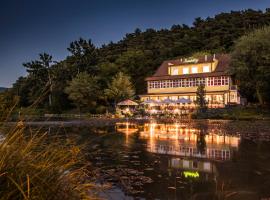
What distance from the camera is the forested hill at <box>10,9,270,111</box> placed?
61.8 meters

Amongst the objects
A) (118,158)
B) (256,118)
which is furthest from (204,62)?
(118,158)

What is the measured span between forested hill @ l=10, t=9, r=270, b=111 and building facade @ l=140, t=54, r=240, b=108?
243 inches

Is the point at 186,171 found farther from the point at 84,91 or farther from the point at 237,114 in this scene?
the point at 84,91

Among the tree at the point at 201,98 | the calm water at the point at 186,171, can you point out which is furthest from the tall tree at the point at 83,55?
the calm water at the point at 186,171

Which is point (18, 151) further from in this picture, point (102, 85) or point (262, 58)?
point (102, 85)

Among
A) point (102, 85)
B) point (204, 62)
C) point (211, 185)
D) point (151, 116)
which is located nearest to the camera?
point (211, 185)

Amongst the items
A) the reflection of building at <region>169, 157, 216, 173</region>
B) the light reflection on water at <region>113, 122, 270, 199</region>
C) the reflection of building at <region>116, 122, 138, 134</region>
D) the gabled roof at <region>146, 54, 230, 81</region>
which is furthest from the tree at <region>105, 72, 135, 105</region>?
the reflection of building at <region>169, 157, 216, 173</region>

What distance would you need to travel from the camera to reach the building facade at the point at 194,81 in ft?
168

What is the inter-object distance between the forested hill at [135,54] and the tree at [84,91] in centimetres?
36

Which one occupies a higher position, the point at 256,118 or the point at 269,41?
the point at 269,41

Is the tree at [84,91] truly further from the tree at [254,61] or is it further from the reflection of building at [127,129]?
the reflection of building at [127,129]

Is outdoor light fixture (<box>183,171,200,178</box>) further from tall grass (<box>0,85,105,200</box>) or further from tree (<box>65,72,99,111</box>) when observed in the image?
tree (<box>65,72,99,111</box>)

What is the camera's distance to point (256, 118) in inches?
1432

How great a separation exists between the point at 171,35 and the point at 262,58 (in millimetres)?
53216
